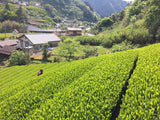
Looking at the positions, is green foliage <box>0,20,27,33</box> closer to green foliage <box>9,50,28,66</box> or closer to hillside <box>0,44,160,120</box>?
green foliage <box>9,50,28,66</box>

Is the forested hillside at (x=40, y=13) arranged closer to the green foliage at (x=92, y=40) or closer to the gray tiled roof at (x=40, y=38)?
the gray tiled roof at (x=40, y=38)

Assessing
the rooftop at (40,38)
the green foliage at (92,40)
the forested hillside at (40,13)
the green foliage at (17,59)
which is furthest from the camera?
the forested hillside at (40,13)

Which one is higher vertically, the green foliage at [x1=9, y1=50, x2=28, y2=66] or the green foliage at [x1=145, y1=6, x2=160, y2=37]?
the green foliage at [x1=145, y1=6, x2=160, y2=37]

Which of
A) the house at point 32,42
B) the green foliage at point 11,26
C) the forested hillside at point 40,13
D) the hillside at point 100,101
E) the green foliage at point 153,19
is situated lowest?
the hillside at point 100,101

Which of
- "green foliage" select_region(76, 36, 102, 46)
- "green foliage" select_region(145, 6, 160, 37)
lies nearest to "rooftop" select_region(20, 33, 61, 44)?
"green foliage" select_region(76, 36, 102, 46)

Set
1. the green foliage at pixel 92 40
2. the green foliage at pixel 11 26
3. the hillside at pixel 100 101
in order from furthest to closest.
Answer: the green foliage at pixel 11 26
the green foliage at pixel 92 40
the hillside at pixel 100 101

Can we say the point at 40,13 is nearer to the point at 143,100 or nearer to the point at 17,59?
the point at 17,59

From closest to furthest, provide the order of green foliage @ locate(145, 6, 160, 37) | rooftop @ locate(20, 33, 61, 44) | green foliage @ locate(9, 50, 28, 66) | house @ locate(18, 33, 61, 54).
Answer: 1. green foliage @ locate(145, 6, 160, 37)
2. green foliage @ locate(9, 50, 28, 66)
3. house @ locate(18, 33, 61, 54)
4. rooftop @ locate(20, 33, 61, 44)

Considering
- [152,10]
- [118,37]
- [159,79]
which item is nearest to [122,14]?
[118,37]

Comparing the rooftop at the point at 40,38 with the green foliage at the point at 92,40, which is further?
the green foliage at the point at 92,40

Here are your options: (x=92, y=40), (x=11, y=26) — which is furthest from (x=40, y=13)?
(x=92, y=40)

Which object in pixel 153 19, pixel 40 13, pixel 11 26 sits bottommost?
pixel 153 19

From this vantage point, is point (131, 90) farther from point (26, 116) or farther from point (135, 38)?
point (135, 38)

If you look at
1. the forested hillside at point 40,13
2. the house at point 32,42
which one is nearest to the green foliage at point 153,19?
the house at point 32,42
